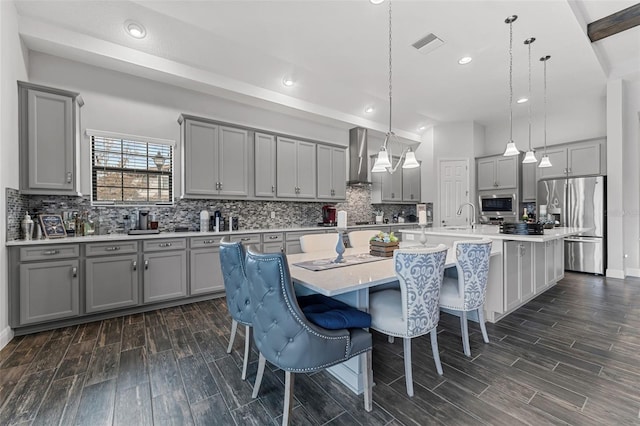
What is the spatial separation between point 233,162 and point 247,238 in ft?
3.88

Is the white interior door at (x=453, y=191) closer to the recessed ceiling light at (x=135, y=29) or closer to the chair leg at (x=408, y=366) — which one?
the chair leg at (x=408, y=366)

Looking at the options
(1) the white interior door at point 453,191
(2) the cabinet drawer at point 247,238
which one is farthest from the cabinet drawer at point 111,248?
(1) the white interior door at point 453,191

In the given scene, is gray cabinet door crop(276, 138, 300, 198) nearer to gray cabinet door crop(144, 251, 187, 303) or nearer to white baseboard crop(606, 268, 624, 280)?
gray cabinet door crop(144, 251, 187, 303)

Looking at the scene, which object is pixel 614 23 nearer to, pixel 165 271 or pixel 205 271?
pixel 205 271

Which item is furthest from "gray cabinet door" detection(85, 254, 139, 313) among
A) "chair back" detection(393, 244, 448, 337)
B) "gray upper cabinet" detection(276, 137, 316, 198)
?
"chair back" detection(393, 244, 448, 337)

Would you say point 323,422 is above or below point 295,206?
below

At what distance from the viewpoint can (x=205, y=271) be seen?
3.66 metres

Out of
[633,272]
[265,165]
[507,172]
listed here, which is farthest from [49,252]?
[633,272]

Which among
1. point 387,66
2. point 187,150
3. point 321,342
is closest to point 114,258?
point 187,150

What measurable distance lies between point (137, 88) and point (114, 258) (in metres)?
2.32

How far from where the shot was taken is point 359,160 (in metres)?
Result: 5.77

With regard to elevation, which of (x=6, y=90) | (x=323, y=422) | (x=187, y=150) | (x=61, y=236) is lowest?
(x=323, y=422)

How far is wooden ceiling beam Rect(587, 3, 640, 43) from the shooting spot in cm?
334

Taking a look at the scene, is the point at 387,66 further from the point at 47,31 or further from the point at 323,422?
the point at 323,422
